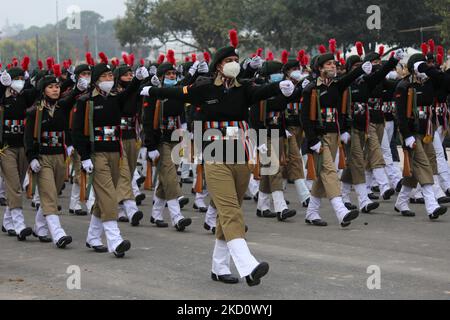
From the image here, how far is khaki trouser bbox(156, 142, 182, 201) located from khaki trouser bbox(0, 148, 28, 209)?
1.70 meters

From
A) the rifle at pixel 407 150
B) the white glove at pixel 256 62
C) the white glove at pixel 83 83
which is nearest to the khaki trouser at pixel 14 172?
the white glove at pixel 83 83

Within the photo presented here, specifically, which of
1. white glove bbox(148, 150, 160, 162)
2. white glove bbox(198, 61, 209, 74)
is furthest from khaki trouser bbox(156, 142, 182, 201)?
white glove bbox(198, 61, 209, 74)

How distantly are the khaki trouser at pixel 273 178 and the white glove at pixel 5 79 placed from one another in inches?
139

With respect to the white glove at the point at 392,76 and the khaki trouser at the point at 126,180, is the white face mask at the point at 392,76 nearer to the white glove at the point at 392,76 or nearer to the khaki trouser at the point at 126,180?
the white glove at the point at 392,76

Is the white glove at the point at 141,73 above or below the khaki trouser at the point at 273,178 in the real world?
above

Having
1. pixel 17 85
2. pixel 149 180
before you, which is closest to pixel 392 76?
pixel 149 180

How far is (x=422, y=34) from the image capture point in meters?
35.1

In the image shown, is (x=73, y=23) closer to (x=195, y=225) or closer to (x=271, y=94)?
(x=195, y=225)

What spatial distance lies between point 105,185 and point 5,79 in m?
2.42

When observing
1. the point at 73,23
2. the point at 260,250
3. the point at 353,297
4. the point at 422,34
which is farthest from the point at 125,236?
the point at 422,34

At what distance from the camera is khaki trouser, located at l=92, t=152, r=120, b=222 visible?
10.5 meters

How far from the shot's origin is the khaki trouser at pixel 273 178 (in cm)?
1321

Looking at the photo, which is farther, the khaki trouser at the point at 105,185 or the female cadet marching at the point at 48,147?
the female cadet marching at the point at 48,147

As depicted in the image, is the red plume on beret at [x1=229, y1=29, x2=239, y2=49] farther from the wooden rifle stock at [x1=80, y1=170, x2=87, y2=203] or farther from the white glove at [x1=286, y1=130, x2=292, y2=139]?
the white glove at [x1=286, y1=130, x2=292, y2=139]
